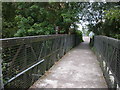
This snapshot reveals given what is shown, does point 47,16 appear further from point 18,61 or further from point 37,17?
point 18,61

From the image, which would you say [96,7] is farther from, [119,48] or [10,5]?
[119,48]

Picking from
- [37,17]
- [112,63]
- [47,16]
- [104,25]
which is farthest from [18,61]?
[104,25]

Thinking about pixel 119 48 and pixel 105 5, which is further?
pixel 105 5

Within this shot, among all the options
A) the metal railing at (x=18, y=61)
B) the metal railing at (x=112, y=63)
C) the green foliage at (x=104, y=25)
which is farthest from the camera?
the green foliage at (x=104, y=25)

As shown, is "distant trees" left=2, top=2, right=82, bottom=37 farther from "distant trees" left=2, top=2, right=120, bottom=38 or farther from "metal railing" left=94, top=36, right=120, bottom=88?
"metal railing" left=94, top=36, right=120, bottom=88

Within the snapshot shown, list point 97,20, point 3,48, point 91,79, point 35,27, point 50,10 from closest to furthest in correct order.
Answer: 1. point 3,48
2. point 91,79
3. point 35,27
4. point 50,10
5. point 97,20

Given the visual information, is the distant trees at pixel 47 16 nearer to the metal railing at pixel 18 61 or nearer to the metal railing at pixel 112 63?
the metal railing at pixel 112 63

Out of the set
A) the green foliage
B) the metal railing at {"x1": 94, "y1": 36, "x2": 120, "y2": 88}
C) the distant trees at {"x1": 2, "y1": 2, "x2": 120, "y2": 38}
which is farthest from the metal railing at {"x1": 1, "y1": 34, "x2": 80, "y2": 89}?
the green foliage

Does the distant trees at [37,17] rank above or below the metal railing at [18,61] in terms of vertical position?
above

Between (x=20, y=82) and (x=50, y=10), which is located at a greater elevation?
(x=50, y=10)

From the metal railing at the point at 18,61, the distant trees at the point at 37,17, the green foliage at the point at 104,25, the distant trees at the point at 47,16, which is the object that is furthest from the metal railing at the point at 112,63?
the green foliage at the point at 104,25

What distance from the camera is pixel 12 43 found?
1969mm

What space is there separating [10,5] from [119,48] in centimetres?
1088

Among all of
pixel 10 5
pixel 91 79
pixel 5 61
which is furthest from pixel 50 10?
pixel 5 61
